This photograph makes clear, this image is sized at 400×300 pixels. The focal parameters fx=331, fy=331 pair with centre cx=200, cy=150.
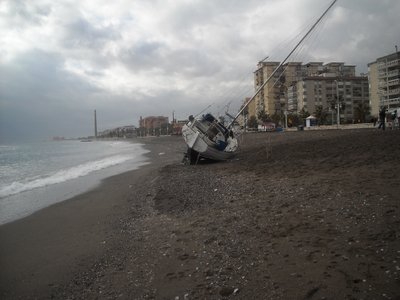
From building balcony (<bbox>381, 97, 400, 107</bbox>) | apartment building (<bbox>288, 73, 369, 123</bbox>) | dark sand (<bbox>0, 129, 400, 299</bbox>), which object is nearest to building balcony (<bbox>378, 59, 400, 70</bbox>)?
building balcony (<bbox>381, 97, 400, 107</bbox>)

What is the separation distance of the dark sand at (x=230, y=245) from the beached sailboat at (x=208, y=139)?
35.4 feet

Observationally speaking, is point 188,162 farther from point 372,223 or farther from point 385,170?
point 372,223

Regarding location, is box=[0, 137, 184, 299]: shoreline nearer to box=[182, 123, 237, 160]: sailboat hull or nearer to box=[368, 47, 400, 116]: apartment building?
box=[182, 123, 237, 160]: sailboat hull

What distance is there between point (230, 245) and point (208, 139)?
55.0ft

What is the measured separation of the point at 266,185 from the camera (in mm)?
11281

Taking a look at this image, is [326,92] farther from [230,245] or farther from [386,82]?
[230,245]

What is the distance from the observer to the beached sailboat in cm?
2258

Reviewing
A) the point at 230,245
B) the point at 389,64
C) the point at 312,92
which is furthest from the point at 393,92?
the point at 230,245

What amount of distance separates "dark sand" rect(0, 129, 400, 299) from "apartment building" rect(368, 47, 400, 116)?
268ft

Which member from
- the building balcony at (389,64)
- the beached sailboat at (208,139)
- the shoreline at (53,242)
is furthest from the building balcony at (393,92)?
the shoreline at (53,242)

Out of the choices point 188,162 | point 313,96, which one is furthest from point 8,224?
point 313,96

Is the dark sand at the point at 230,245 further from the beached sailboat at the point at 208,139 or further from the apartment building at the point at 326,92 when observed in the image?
the apartment building at the point at 326,92

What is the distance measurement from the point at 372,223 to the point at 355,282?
209 centimetres

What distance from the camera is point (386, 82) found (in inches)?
3337
